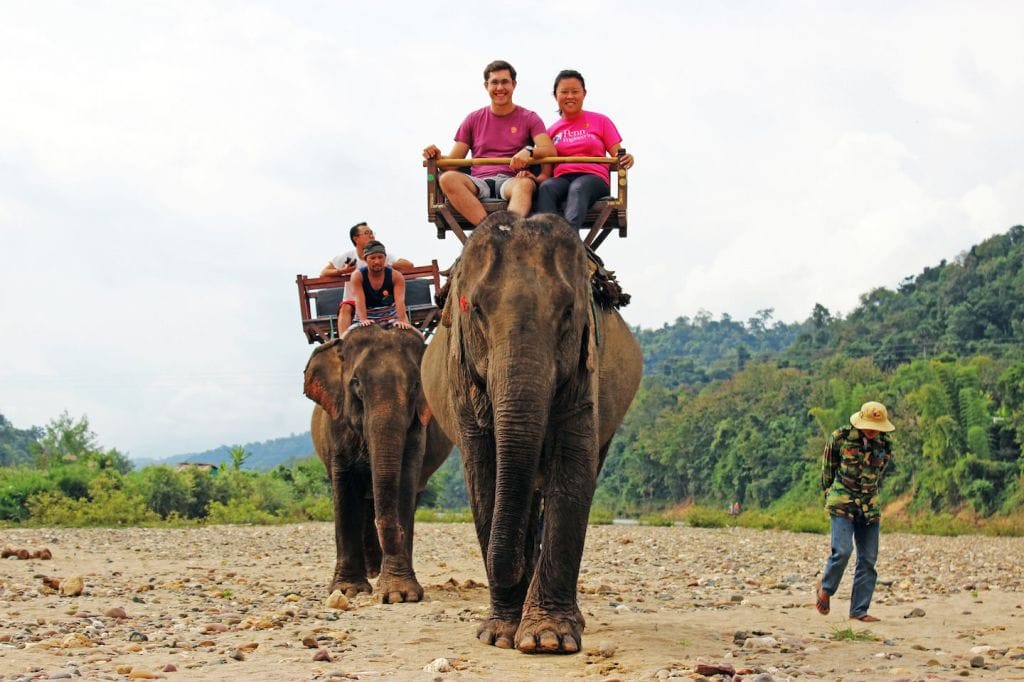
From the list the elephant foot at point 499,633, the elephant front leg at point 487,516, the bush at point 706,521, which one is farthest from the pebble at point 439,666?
the bush at point 706,521

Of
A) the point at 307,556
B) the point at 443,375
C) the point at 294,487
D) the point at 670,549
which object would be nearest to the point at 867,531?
the point at 443,375

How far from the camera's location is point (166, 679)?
6184 millimetres

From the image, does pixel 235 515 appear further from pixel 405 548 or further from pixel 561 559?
pixel 561 559

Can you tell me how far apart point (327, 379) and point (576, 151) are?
4.16m

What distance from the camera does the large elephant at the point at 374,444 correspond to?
1112cm

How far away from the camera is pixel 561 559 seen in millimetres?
7504

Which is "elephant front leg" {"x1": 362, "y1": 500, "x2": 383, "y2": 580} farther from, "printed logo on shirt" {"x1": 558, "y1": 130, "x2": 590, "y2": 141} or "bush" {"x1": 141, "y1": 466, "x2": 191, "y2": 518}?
"bush" {"x1": 141, "y1": 466, "x2": 191, "y2": 518}

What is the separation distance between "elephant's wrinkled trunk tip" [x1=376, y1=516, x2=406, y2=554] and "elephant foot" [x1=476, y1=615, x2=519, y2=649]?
337 cm

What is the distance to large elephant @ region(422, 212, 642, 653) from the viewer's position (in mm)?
7035

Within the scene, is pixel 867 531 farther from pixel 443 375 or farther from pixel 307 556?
pixel 307 556

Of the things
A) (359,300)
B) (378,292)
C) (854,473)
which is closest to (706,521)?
(378,292)

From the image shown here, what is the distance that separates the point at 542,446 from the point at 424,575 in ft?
25.9

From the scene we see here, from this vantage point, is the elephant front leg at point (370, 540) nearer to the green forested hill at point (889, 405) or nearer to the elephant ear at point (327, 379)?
the elephant ear at point (327, 379)

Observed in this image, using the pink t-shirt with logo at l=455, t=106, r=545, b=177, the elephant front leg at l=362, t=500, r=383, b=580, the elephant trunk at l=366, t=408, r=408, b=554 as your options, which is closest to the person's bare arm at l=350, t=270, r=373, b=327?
the elephant trunk at l=366, t=408, r=408, b=554
